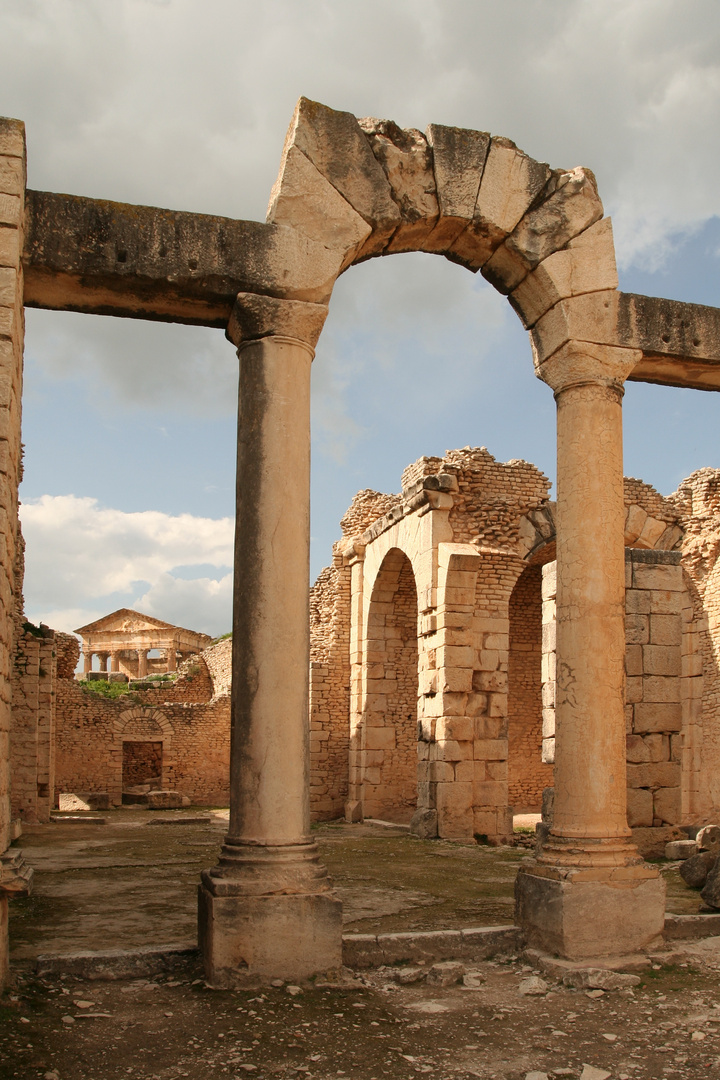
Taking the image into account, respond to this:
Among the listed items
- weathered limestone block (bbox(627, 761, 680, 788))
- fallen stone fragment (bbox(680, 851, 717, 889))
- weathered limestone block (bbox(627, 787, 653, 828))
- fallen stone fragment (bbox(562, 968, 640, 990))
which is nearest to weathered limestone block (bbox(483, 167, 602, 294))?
fallen stone fragment (bbox(562, 968, 640, 990))

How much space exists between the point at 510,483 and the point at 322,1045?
468 inches

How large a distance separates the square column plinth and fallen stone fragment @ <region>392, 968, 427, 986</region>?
36 centimetres

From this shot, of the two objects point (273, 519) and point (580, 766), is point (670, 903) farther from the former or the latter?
point (273, 519)

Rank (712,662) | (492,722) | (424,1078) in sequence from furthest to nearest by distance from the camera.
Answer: (712,662) → (492,722) → (424,1078)

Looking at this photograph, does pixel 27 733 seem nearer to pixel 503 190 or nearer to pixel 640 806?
pixel 640 806

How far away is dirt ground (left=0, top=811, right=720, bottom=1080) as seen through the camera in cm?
396

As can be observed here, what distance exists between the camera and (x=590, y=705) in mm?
6078

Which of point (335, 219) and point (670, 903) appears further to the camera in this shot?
point (670, 903)

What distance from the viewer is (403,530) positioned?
626 inches

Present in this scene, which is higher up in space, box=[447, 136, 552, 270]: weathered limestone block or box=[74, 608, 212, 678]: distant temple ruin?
box=[447, 136, 552, 270]: weathered limestone block

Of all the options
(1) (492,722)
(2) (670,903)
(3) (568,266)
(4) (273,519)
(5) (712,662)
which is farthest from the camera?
(5) (712,662)

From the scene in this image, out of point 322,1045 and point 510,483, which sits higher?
point 510,483

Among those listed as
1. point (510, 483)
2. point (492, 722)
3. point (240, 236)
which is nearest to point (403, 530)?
point (510, 483)

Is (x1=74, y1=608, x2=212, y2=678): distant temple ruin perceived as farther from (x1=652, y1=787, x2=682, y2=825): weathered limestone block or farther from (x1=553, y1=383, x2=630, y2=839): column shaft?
(x1=553, y1=383, x2=630, y2=839): column shaft
